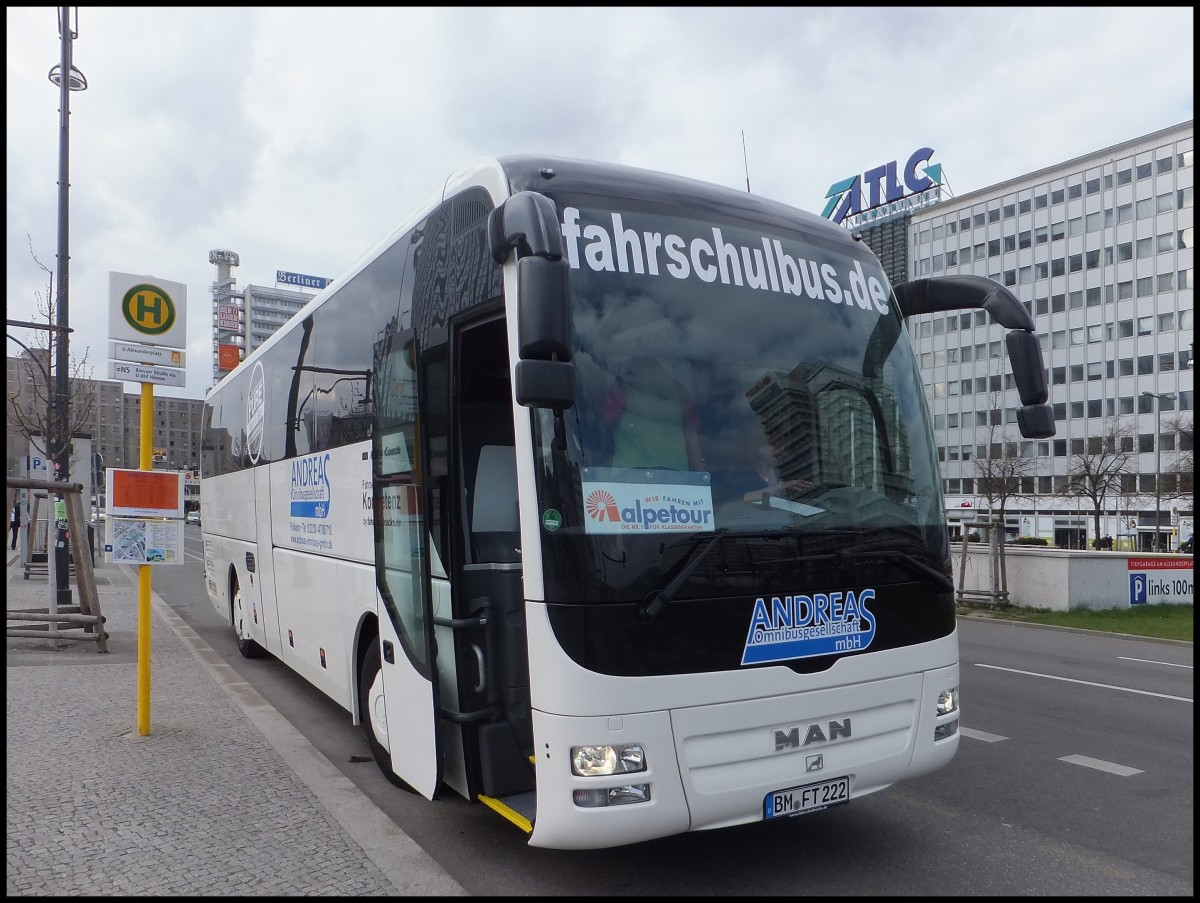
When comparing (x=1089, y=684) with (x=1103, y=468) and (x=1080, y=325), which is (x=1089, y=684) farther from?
(x=1080, y=325)

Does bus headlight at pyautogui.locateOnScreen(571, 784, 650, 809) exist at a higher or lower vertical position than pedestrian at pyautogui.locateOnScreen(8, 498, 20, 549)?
lower

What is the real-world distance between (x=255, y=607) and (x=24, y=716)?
8.83 feet

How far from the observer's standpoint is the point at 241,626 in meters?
11.3

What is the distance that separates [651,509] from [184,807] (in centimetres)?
360

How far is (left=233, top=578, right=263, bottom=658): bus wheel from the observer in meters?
11.2

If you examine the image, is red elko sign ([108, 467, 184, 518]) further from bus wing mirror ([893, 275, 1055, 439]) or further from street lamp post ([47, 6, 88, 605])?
street lamp post ([47, 6, 88, 605])

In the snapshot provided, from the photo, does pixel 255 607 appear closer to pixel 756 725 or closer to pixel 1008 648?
pixel 756 725

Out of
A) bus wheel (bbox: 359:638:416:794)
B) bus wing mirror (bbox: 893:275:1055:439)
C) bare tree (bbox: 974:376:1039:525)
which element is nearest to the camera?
bus wing mirror (bbox: 893:275:1055:439)

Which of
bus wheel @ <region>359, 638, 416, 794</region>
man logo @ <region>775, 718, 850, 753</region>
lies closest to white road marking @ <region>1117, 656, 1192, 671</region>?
man logo @ <region>775, 718, 850, 753</region>

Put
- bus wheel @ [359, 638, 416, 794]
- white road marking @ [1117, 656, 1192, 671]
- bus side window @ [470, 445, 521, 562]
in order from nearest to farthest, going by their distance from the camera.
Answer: bus side window @ [470, 445, 521, 562] → bus wheel @ [359, 638, 416, 794] → white road marking @ [1117, 656, 1192, 671]

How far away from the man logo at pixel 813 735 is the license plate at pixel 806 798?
191 mm

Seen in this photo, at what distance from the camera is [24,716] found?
779 cm

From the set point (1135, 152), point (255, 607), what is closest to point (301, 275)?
point (1135, 152)

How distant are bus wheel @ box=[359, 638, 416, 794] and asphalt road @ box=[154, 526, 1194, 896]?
129mm
